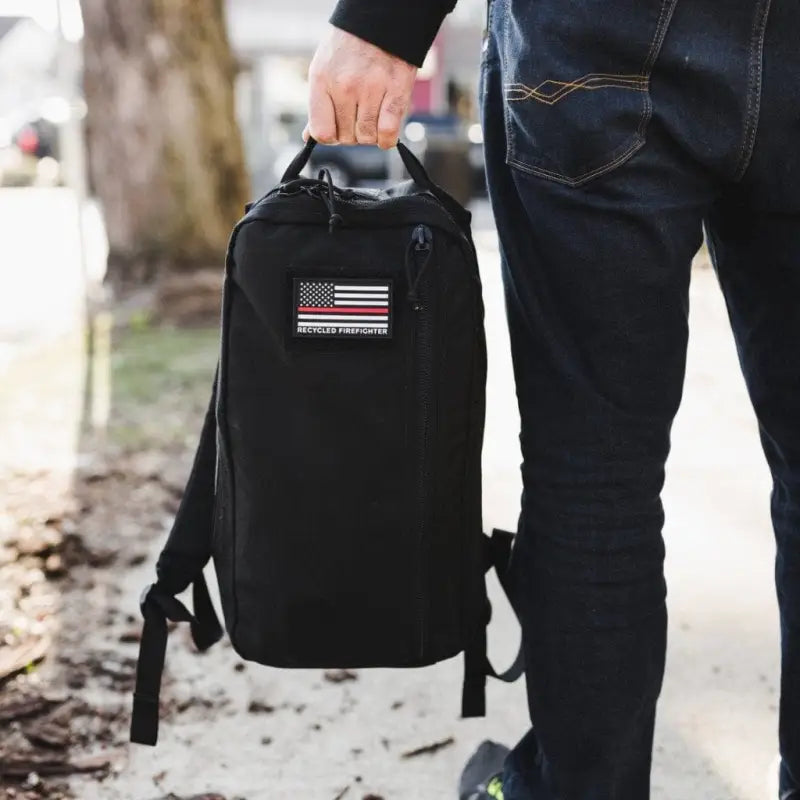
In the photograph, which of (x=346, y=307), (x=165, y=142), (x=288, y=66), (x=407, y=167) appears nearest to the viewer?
(x=346, y=307)

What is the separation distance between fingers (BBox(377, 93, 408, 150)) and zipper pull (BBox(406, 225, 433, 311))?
0.42 ft

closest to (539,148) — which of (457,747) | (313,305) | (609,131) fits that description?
(609,131)

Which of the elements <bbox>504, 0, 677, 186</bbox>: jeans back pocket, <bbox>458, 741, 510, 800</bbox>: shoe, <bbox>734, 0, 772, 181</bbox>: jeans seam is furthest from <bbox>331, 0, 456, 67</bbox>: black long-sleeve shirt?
<bbox>458, 741, 510, 800</bbox>: shoe

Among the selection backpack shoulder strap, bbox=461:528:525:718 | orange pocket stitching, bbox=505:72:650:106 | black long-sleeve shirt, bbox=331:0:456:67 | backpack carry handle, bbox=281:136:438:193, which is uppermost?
black long-sleeve shirt, bbox=331:0:456:67

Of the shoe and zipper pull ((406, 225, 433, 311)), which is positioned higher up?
zipper pull ((406, 225, 433, 311))

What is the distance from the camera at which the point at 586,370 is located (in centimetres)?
117

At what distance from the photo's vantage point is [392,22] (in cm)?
117

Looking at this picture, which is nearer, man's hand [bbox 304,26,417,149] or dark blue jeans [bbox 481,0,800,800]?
dark blue jeans [bbox 481,0,800,800]

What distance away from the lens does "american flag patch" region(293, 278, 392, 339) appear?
51.1 inches

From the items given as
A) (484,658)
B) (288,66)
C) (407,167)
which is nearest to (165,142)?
(407,167)

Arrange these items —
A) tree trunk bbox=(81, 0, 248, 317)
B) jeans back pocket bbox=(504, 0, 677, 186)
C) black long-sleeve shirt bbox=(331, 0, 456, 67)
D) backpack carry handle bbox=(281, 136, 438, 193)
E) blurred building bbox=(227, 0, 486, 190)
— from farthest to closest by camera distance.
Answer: blurred building bbox=(227, 0, 486, 190) < tree trunk bbox=(81, 0, 248, 317) < backpack carry handle bbox=(281, 136, 438, 193) < black long-sleeve shirt bbox=(331, 0, 456, 67) < jeans back pocket bbox=(504, 0, 677, 186)

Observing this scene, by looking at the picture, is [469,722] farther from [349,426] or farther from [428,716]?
[349,426]

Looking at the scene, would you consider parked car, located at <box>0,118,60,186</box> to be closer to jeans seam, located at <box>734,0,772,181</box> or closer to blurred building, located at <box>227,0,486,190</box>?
blurred building, located at <box>227,0,486,190</box>

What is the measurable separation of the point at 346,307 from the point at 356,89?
251 mm
